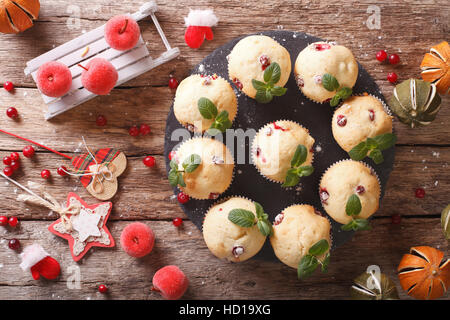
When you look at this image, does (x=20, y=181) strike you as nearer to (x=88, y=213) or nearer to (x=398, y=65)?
(x=88, y=213)

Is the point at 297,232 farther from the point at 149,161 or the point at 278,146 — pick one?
A: the point at 149,161

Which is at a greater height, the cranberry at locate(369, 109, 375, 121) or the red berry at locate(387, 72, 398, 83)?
the red berry at locate(387, 72, 398, 83)

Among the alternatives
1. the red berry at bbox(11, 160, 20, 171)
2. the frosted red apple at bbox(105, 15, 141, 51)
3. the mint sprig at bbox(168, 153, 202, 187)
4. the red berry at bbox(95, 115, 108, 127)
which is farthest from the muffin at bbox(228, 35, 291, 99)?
the red berry at bbox(11, 160, 20, 171)

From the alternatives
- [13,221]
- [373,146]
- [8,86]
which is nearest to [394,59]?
[373,146]

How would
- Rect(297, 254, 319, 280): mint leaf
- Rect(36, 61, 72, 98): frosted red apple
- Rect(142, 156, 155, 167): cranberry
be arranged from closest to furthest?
Rect(297, 254, 319, 280): mint leaf
Rect(36, 61, 72, 98): frosted red apple
Rect(142, 156, 155, 167): cranberry

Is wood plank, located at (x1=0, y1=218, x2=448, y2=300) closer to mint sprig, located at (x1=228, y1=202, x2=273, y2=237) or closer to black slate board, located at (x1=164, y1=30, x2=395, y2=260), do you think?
black slate board, located at (x1=164, y1=30, x2=395, y2=260)

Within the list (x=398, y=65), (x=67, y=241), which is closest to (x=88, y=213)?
(x=67, y=241)

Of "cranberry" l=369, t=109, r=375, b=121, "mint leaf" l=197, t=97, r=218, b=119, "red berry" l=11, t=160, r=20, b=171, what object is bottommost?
"red berry" l=11, t=160, r=20, b=171
